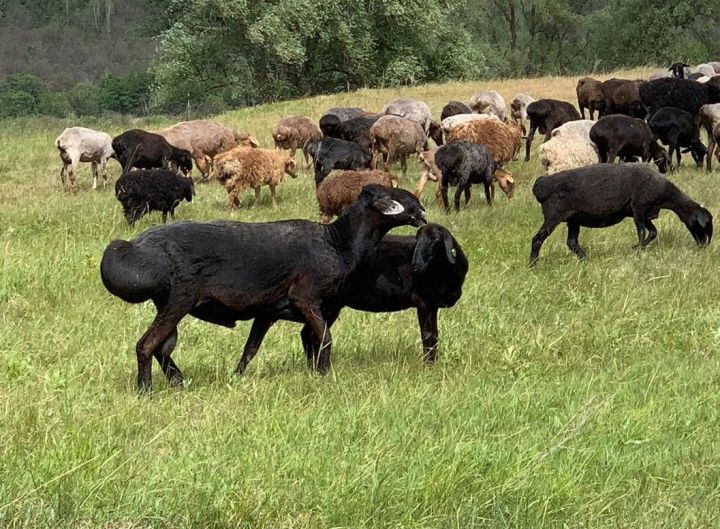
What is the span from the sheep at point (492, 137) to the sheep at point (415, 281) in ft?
32.5

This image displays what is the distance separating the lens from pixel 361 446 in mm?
5094

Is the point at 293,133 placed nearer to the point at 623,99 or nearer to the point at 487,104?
the point at 487,104

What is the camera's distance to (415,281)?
7332 mm

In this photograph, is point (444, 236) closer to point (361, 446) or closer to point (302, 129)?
point (361, 446)

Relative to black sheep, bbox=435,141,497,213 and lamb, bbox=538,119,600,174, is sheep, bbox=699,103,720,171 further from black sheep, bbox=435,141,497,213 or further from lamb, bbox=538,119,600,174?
black sheep, bbox=435,141,497,213

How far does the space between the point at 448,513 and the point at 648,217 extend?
8.32 m

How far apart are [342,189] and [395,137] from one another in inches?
229

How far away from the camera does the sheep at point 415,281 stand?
23.5ft

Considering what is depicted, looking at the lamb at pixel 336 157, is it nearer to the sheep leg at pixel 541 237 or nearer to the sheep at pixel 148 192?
the sheep at pixel 148 192

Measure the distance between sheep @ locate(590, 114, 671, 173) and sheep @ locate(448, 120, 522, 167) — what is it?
1783 millimetres

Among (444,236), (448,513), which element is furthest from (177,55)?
(448,513)

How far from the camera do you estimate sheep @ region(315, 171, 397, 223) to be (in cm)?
1316

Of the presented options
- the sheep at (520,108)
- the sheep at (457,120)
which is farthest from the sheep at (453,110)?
the sheep at (457,120)

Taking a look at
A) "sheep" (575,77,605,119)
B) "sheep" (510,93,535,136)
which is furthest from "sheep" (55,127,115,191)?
"sheep" (575,77,605,119)
